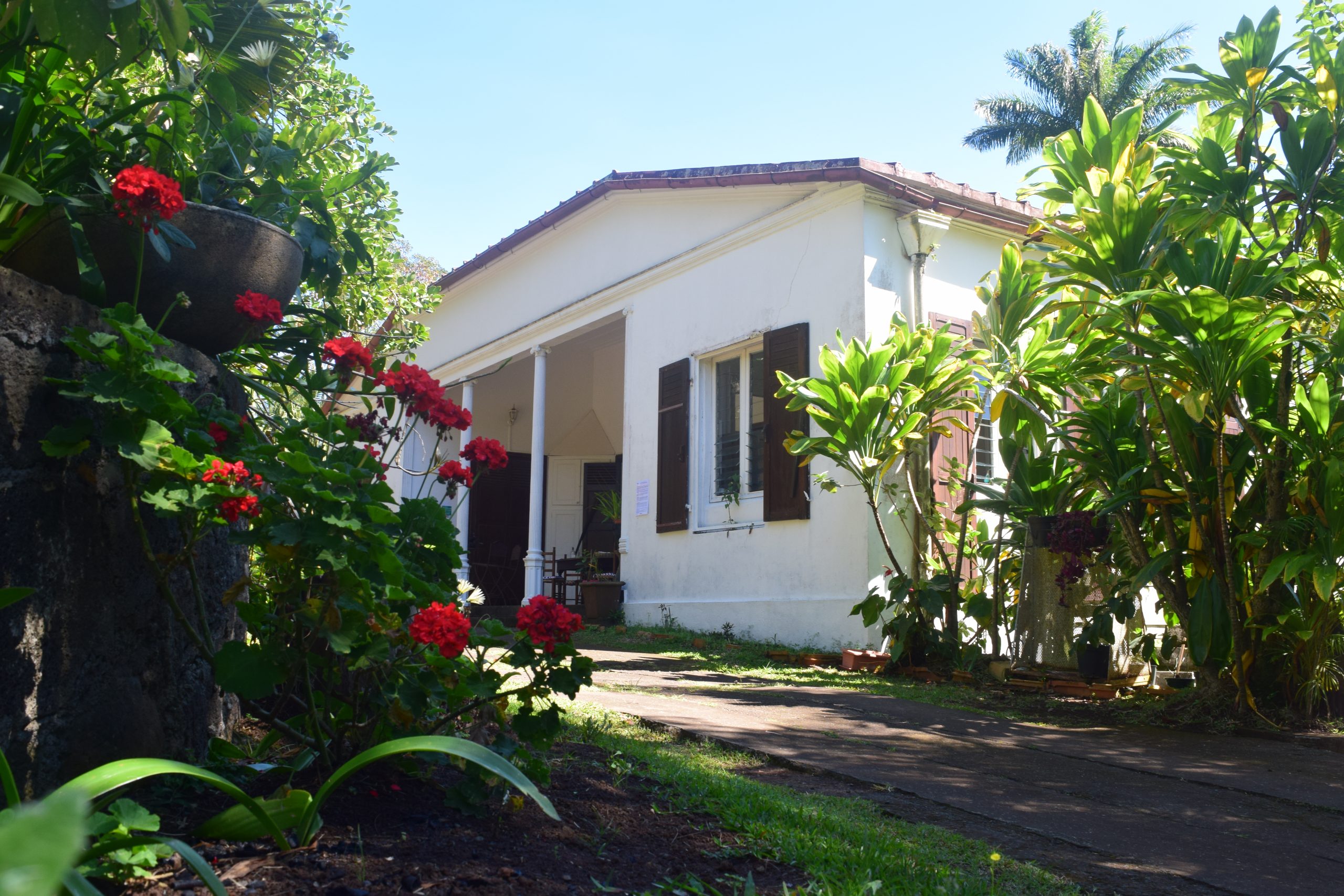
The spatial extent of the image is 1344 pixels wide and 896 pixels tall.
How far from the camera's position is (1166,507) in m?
5.38

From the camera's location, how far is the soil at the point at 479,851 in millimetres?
1863

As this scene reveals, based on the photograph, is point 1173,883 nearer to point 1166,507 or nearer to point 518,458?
point 1166,507

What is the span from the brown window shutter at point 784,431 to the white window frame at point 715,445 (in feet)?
1.04

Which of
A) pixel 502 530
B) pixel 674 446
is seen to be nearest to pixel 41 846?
pixel 674 446

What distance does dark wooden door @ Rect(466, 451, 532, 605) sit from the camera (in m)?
15.9

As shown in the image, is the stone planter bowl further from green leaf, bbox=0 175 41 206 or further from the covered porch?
the covered porch

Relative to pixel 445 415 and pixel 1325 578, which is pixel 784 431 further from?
pixel 445 415

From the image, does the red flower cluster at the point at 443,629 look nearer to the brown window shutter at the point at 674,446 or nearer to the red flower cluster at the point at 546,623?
the red flower cluster at the point at 546,623

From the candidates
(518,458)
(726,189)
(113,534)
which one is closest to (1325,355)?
(113,534)

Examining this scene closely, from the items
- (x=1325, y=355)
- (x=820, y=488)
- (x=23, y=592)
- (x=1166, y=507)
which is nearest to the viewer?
(x=23, y=592)

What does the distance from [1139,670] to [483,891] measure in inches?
246

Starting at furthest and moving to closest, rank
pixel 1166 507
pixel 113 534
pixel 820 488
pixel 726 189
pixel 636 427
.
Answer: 1. pixel 636 427
2. pixel 726 189
3. pixel 820 488
4. pixel 1166 507
5. pixel 113 534

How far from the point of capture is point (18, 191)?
2.16 m

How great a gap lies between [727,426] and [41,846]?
388 inches
